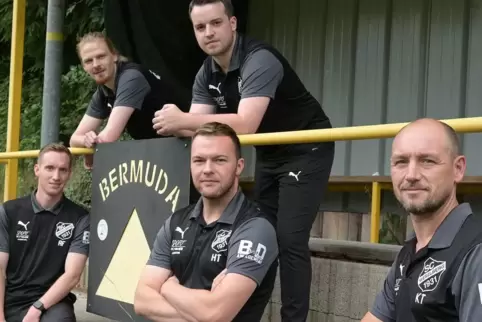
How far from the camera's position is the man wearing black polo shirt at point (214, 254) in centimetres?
274

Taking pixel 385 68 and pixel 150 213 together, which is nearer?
pixel 150 213

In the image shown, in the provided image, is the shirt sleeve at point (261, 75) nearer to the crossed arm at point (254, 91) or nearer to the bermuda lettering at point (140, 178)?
the crossed arm at point (254, 91)

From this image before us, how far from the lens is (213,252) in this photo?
2.88 meters

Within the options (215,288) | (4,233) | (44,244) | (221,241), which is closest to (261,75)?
(221,241)

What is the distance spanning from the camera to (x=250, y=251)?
2777 mm

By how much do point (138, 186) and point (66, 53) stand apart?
4.39 metres

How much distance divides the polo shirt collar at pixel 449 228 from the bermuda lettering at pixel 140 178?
157 cm

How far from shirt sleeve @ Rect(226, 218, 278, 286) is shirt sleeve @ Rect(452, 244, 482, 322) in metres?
0.93

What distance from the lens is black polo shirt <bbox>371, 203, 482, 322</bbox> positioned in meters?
1.94

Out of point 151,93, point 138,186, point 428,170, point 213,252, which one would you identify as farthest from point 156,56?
point 428,170

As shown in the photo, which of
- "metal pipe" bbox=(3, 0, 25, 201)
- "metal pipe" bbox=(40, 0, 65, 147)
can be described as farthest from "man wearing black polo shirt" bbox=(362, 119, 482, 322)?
"metal pipe" bbox=(3, 0, 25, 201)

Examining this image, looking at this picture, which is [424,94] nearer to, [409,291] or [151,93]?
[151,93]

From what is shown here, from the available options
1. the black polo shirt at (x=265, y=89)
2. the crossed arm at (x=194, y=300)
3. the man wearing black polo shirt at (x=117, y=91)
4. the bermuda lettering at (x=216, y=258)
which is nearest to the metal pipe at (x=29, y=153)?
the man wearing black polo shirt at (x=117, y=91)

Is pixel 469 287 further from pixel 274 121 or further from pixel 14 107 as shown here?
pixel 14 107
